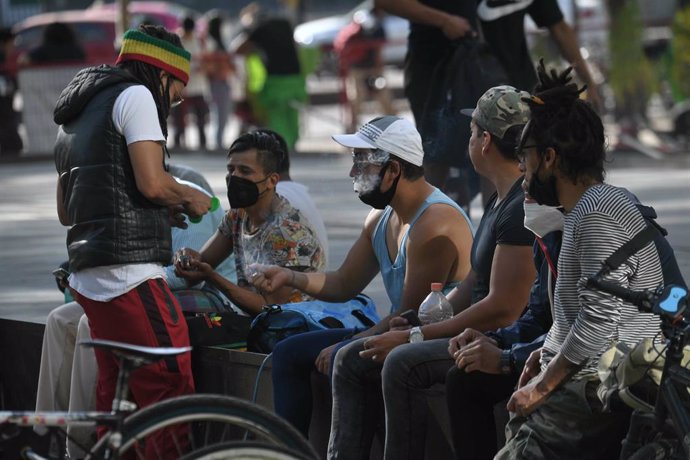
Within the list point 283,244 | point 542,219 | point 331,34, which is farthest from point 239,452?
point 331,34

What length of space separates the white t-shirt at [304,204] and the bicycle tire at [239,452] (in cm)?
237

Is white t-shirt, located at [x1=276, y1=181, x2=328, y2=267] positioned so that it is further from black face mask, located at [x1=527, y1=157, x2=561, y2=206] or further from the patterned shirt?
black face mask, located at [x1=527, y1=157, x2=561, y2=206]

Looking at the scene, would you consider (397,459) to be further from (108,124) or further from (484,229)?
(108,124)

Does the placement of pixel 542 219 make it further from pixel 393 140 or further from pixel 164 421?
pixel 164 421

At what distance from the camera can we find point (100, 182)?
4.92 meters

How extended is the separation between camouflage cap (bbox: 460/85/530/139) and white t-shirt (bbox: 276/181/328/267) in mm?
1157

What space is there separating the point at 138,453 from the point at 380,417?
1160mm

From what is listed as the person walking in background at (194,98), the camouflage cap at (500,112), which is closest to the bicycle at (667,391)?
the camouflage cap at (500,112)

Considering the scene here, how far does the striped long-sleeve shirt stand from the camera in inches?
161

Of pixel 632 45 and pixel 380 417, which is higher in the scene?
pixel 632 45

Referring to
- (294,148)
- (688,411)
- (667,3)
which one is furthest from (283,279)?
(667,3)

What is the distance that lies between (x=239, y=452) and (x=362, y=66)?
1578cm

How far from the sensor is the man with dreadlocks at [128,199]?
4879mm

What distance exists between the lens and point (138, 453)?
165 inches
